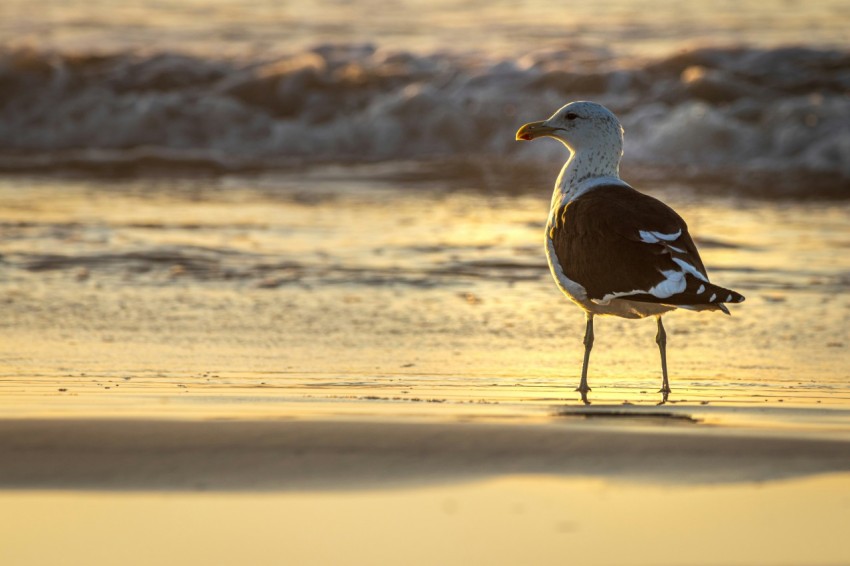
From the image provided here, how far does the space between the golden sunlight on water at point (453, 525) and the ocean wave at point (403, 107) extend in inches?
366

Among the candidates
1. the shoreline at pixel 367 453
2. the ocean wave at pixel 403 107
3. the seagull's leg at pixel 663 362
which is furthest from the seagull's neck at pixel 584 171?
the ocean wave at pixel 403 107

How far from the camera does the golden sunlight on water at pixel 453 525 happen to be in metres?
A: 3.36

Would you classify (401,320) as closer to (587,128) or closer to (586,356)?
(587,128)

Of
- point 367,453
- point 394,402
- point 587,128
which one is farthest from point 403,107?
point 367,453

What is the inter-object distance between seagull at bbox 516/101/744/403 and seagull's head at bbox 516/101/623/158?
0.08m

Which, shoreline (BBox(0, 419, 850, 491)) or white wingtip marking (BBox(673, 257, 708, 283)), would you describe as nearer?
shoreline (BBox(0, 419, 850, 491))

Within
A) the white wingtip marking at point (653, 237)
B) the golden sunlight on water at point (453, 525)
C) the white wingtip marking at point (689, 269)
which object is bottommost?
the golden sunlight on water at point (453, 525)

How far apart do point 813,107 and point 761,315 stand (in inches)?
304

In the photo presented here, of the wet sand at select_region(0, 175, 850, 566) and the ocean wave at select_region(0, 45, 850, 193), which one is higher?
the ocean wave at select_region(0, 45, 850, 193)

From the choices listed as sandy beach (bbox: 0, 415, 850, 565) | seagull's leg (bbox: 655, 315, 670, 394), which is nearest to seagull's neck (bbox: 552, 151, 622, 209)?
seagull's leg (bbox: 655, 315, 670, 394)

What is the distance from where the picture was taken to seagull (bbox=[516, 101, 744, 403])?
5246mm

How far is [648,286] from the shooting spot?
5305 mm

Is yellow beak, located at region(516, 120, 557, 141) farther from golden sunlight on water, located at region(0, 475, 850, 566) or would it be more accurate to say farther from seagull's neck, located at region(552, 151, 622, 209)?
golden sunlight on water, located at region(0, 475, 850, 566)

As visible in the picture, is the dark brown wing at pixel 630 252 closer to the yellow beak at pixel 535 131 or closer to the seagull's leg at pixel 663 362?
the seagull's leg at pixel 663 362
